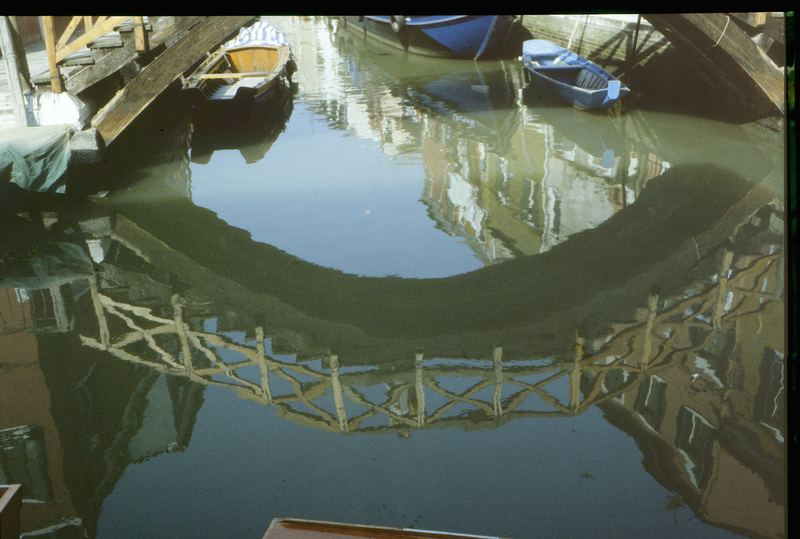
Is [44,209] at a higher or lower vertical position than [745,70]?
lower

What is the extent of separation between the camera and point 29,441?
6102 millimetres

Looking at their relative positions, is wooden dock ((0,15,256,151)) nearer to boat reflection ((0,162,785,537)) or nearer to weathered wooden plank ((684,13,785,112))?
boat reflection ((0,162,785,537))

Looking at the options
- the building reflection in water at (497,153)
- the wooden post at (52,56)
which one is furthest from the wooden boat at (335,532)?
the wooden post at (52,56)

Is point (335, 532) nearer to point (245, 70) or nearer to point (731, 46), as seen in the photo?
point (731, 46)

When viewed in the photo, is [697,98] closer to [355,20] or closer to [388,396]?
[388,396]

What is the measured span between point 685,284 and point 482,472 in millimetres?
4248

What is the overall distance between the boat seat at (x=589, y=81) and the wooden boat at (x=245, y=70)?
7.00 metres

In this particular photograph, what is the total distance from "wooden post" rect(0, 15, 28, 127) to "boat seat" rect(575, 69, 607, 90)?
38.0 feet

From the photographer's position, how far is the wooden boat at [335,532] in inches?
116

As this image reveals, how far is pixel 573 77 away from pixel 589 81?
2.02 ft

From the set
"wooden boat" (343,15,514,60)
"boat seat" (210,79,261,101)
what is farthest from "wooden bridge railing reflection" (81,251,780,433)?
"wooden boat" (343,15,514,60)

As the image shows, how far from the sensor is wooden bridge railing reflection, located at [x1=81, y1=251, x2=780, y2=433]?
20.3 feet

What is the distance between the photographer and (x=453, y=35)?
79.6 ft

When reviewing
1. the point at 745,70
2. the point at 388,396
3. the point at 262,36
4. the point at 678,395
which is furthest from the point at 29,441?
the point at 262,36
